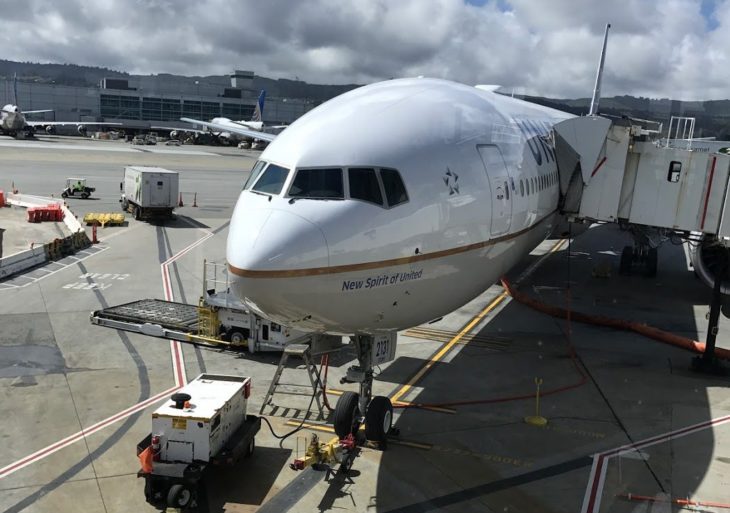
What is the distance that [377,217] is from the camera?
9.81 meters

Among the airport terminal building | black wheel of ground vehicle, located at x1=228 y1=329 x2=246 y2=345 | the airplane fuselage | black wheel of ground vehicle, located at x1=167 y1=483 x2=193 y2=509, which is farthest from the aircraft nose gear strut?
the airport terminal building

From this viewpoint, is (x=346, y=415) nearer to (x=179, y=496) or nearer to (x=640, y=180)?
(x=179, y=496)

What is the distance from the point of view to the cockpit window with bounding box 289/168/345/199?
9.79 metres

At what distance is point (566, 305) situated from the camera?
24875 millimetres

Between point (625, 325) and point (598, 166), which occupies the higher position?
point (598, 166)

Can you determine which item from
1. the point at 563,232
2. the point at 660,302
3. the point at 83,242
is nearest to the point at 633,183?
the point at 563,232

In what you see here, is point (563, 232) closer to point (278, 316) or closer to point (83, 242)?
point (278, 316)

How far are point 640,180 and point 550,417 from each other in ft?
23.0

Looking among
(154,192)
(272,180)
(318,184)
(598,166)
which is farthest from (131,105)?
(318,184)

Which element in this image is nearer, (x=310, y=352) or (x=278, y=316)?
(x=278, y=316)

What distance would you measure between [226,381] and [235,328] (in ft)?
19.2

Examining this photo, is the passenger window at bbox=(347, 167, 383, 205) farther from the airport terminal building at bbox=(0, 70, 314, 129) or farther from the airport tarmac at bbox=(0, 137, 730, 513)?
the airport terminal building at bbox=(0, 70, 314, 129)

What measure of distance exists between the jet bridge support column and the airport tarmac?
0.48 m

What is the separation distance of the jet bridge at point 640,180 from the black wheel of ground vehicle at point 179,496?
1222 cm
